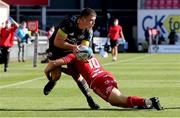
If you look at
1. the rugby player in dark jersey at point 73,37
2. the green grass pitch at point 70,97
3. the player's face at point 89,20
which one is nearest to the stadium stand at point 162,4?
the green grass pitch at point 70,97

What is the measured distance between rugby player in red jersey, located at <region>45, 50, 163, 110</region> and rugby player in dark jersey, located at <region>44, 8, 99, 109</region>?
0.81ft

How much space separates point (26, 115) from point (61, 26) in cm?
183

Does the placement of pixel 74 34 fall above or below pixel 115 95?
above

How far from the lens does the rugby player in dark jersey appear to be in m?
12.7

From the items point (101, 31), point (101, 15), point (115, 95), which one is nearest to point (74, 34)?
point (115, 95)

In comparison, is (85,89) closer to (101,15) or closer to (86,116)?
(86,116)

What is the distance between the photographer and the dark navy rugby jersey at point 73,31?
1285cm

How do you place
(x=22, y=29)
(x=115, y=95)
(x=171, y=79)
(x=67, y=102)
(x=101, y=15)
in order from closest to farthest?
1. (x=115, y=95)
2. (x=67, y=102)
3. (x=171, y=79)
4. (x=22, y=29)
5. (x=101, y=15)

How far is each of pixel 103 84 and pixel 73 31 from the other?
109cm

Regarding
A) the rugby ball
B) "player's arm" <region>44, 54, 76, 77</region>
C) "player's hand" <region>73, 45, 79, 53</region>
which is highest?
"player's hand" <region>73, 45, 79, 53</region>

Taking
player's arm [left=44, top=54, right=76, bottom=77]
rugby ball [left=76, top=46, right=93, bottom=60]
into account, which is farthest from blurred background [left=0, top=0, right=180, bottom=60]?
rugby ball [left=76, top=46, right=93, bottom=60]

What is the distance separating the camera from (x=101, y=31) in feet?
199

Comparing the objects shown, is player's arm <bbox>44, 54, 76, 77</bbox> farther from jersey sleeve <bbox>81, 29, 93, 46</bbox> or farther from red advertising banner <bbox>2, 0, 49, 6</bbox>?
red advertising banner <bbox>2, 0, 49, 6</bbox>

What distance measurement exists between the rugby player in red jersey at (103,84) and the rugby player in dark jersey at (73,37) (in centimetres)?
25
